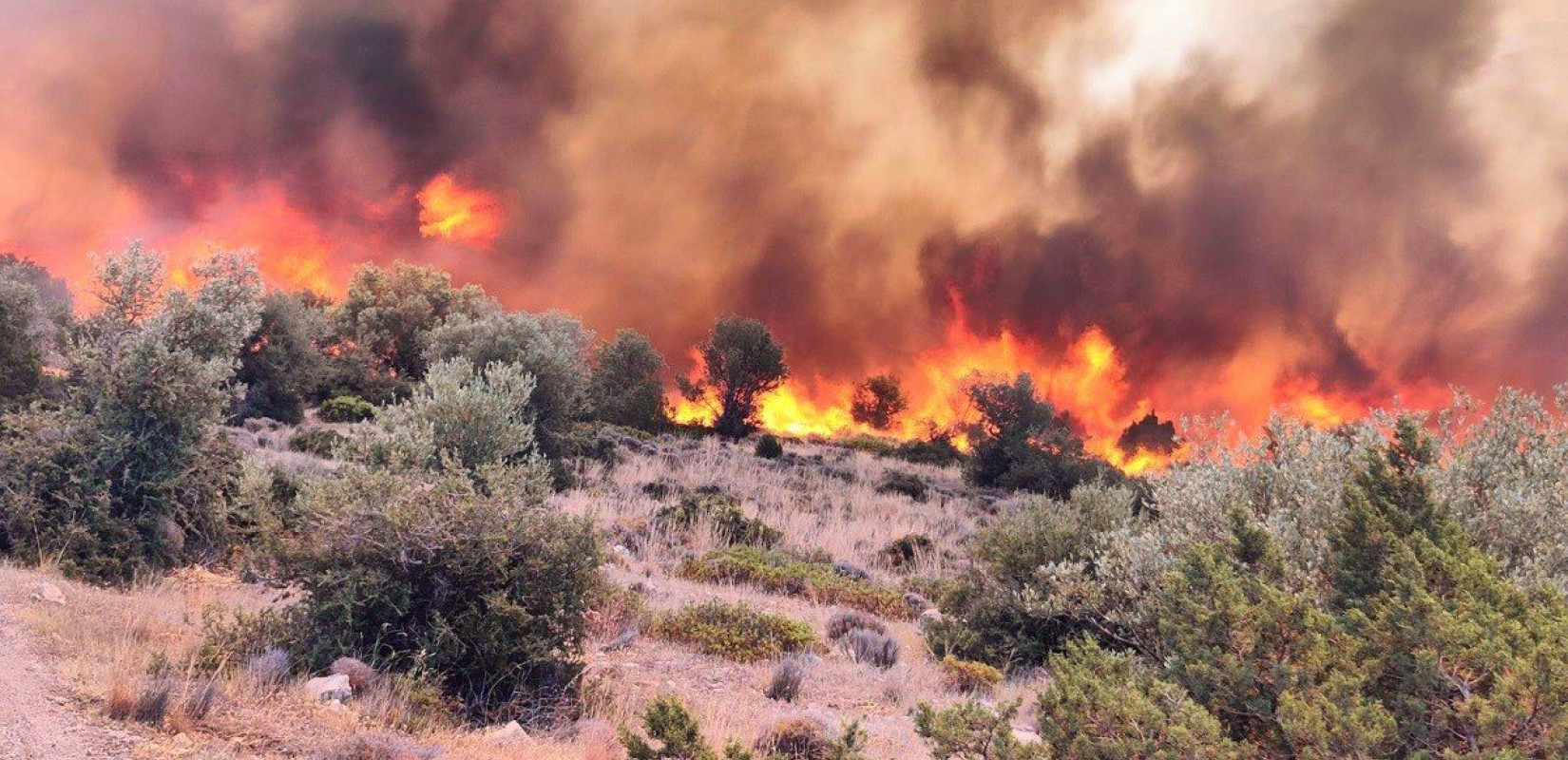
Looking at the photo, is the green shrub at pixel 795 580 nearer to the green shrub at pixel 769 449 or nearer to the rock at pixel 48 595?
the rock at pixel 48 595

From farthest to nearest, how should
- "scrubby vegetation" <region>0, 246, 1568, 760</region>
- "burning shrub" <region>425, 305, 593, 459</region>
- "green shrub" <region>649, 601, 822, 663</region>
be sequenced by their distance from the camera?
"burning shrub" <region>425, 305, 593, 459</region>, "green shrub" <region>649, 601, 822, 663</region>, "scrubby vegetation" <region>0, 246, 1568, 760</region>

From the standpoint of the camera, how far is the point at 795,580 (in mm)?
13547

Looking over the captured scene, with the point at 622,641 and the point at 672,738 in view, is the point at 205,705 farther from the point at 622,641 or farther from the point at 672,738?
the point at 622,641

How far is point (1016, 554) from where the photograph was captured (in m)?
10.7

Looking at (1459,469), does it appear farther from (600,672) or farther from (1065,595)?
(600,672)

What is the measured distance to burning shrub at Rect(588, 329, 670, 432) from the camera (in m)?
36.8

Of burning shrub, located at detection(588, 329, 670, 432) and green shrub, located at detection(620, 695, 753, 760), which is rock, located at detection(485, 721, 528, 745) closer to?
green shrub, located at detection(620, 695, 753, 760)

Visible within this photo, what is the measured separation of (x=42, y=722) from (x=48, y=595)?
11.4 ft

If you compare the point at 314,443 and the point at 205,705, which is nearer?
the point at 205,705

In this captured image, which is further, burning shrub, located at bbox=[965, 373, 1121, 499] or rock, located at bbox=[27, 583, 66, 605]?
burning shrub, located at bbox=[965, 373, 1121, 499]

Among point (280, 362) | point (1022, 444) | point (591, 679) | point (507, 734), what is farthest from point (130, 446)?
point (1022, 444)

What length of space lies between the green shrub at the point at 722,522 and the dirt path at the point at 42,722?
11082mm

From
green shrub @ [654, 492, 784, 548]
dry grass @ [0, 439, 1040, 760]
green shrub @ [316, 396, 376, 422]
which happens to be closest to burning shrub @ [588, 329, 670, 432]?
green shrub @ [316, 396, 376, 422]

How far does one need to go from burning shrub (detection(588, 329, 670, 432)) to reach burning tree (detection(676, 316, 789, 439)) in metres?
1.63
